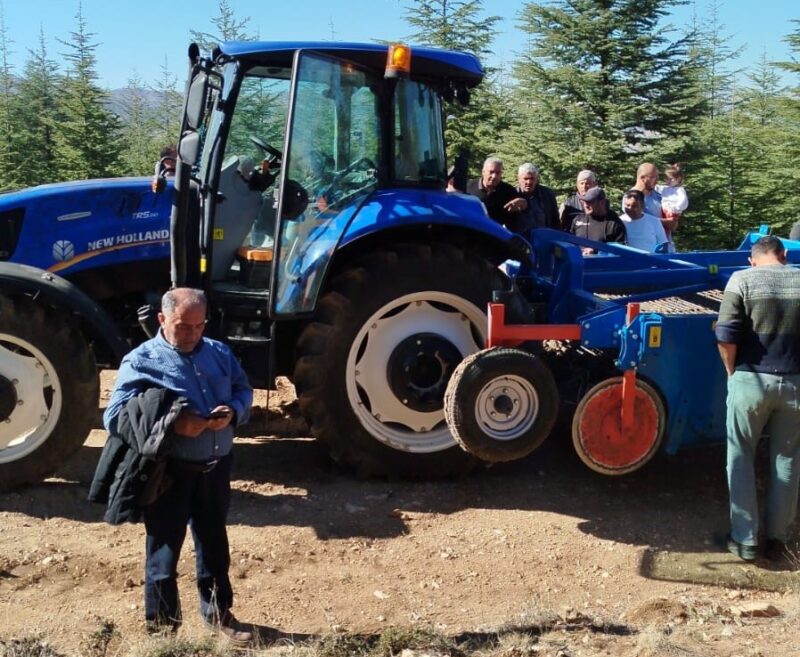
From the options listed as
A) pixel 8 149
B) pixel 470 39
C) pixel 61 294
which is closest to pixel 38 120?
pixel 8 149

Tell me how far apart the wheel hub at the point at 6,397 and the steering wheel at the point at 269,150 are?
1897 millimetres

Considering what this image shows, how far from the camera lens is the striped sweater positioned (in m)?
4.20

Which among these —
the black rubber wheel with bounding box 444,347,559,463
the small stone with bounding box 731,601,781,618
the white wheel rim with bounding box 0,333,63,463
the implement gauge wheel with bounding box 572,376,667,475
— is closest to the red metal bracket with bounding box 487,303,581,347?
the black rubber wheel with bounding box 444,347,559,463

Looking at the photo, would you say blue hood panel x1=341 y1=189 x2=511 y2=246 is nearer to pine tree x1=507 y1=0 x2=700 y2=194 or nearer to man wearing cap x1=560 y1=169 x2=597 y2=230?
man wearing cap x1=560 y1=169 x2=597 y2=230

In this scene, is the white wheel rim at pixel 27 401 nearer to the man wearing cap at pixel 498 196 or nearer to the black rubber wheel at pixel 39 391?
the black rubber wheel at pixel 39 391

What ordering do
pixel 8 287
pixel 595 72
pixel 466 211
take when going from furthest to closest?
pixel 595 72 → pixel 466 211 → pixel 8 287

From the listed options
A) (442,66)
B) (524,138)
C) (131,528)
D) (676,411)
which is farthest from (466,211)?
(524,138)

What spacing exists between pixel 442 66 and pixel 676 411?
2316 mm

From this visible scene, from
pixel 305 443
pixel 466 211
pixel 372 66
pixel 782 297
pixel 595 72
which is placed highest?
pixel 595 72

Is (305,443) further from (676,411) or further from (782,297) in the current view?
(782,297)

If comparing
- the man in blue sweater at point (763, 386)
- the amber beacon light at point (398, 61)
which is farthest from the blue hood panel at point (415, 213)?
the man in blue sweater at point (763, 386)

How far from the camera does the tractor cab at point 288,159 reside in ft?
15.2

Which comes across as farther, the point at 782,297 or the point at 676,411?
the point at 676,411

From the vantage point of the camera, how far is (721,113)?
19625mm
